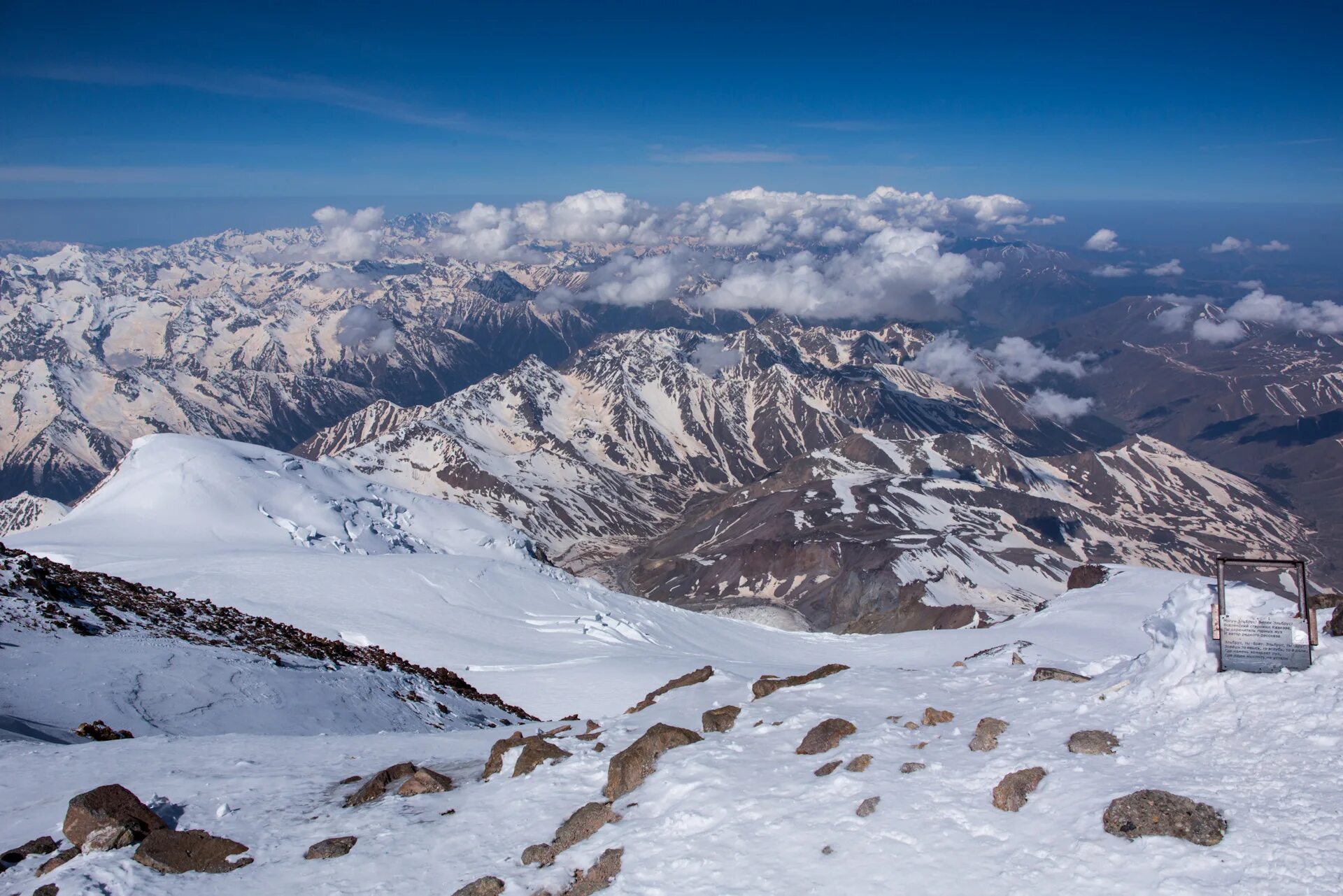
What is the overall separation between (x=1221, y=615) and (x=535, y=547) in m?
110

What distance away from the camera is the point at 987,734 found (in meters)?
12.8

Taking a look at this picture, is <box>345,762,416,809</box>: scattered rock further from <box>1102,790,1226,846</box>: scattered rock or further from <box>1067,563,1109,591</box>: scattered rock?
<box>1067,563,1109,591</box>: scattered rock

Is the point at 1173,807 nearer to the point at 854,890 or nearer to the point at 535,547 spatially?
the point at 854,890

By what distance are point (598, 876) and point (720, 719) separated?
6.20 m

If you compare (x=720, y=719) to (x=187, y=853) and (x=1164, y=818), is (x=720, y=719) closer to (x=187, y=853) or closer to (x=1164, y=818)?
(x=1164, y=818)

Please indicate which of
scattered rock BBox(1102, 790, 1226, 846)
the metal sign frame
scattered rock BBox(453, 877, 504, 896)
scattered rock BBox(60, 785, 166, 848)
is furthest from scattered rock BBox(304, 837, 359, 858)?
the metal sign frame

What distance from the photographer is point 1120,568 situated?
2389 inches

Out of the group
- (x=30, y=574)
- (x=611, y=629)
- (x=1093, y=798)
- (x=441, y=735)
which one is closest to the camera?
(x=1093, y=798)

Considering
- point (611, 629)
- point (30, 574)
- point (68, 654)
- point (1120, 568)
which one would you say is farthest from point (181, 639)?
point (1120, 568)

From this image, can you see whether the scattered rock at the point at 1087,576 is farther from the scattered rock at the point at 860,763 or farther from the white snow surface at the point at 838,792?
the scattered rock at the point at 860,763

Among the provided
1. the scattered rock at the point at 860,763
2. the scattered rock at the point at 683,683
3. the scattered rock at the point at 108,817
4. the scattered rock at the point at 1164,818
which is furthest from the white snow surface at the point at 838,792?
the scattered rock at the point at 683,683

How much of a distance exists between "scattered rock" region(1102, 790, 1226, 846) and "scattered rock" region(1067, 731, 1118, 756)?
1.75 m

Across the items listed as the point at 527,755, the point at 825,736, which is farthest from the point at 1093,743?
the point at 527,755

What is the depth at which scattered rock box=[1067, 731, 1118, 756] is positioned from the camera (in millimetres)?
11508
